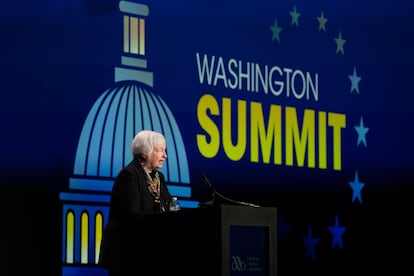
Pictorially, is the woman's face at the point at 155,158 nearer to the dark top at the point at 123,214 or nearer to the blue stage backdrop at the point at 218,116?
the dark top at the point at 123,214

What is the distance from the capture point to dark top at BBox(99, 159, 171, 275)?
5.16 metres

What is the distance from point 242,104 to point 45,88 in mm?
1656

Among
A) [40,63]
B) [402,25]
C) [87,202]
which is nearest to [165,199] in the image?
[87,202]

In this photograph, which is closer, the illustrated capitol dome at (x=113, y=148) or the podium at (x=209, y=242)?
the podium at (x=209, y=242)

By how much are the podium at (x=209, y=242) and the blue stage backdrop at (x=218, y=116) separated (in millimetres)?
1082

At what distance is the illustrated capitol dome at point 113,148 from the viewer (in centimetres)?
607

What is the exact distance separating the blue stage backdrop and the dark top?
0.85m

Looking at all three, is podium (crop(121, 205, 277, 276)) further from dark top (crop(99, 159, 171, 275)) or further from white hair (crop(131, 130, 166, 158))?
white hair (crop(131, 130, 166, 158))

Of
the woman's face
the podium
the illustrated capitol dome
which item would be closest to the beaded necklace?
the woman's face

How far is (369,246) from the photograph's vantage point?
7.79 meters

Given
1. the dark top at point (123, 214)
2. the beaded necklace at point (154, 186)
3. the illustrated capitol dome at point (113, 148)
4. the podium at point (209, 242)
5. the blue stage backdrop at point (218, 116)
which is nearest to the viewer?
the podium at point (209, 242)

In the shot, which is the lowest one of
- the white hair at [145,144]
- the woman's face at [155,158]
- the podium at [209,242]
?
the podium at [209,242]

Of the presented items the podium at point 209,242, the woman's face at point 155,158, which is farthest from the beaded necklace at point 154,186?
the podium at point 209,242

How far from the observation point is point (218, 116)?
22.8 feet
